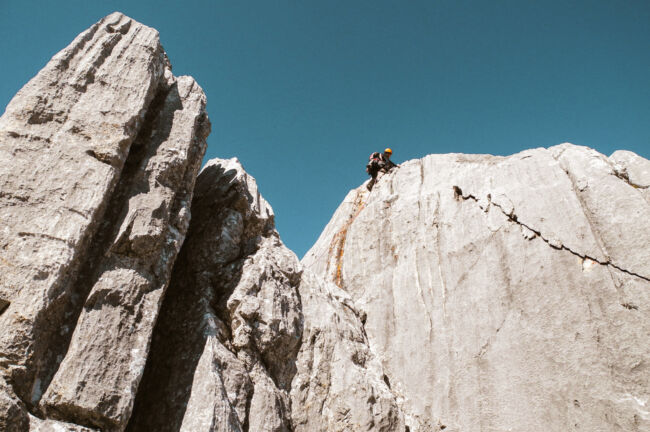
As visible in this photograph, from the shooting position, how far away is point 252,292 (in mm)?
12781

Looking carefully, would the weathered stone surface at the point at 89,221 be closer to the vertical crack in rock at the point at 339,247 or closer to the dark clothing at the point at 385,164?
the vertical crack in rock at the point at 339,247

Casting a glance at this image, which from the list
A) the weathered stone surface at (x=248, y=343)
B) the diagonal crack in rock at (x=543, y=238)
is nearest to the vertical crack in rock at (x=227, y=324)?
the weathered stone surface at (x=248, y=343)

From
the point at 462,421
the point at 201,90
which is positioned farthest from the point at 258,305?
the point at 201,90

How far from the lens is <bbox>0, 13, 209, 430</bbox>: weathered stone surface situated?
791cm

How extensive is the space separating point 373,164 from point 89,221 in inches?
712

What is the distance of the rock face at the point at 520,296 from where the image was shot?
36.4ft

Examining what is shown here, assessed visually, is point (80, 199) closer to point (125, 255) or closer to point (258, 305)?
point (125, 255)

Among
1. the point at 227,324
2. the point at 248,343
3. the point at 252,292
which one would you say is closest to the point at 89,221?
the point at 227,324

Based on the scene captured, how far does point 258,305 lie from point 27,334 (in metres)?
6.12

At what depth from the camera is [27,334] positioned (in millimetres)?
7750

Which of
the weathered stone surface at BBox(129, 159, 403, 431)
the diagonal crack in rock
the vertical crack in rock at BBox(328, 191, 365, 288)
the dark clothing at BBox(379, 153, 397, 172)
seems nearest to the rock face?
the diagonal crack in rock

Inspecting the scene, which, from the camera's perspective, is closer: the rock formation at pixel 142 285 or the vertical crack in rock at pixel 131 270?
the vertical crack in rock at pixel 131 270

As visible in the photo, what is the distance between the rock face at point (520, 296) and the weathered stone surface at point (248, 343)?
6.33 ft

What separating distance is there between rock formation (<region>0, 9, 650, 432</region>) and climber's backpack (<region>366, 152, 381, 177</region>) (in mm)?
7959
